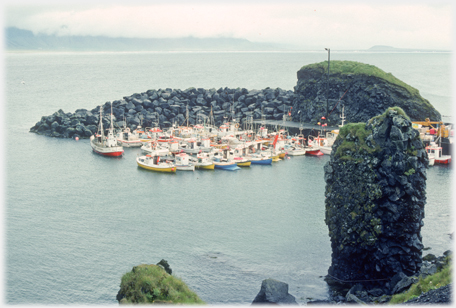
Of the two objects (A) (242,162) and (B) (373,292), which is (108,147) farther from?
(B) (373,292)

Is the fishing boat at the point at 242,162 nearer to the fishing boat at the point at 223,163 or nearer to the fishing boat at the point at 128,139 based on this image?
the fishing boat at the point at 223,163

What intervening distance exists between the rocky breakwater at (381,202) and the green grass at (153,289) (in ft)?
36.9

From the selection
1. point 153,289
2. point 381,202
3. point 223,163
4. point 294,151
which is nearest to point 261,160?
point 223,163

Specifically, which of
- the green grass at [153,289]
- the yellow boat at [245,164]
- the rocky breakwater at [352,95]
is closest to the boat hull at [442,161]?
the rocky breakwater at [352,95]

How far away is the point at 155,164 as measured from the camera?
199 ft

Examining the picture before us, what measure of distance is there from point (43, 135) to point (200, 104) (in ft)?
93.4

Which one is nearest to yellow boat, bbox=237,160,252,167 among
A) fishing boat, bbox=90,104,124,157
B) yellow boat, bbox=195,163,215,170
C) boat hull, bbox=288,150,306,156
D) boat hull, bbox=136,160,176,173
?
yellow boat, bbox=195,163,215,170

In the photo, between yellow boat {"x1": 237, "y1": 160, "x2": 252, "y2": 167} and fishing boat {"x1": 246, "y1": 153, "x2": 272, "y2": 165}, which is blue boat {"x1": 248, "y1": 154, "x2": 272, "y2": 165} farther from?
yellow boat {"x1": 237, "y1": 160, "x2": 252, "y2": 167}

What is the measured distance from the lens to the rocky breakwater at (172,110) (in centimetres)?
8169

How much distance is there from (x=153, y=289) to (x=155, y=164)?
39.9 m

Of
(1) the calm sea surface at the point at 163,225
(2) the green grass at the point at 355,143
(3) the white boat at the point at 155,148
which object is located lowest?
(1) the calm sea surface at the point at 163,225

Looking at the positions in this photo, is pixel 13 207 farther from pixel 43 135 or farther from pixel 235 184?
pixel 43 135

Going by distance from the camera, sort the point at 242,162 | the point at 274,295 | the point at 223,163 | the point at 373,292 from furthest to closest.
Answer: the point at 242,162
the point at 223,163
the point at 373,292
the point at 274,295

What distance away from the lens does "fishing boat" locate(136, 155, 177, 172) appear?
59.7 metres
